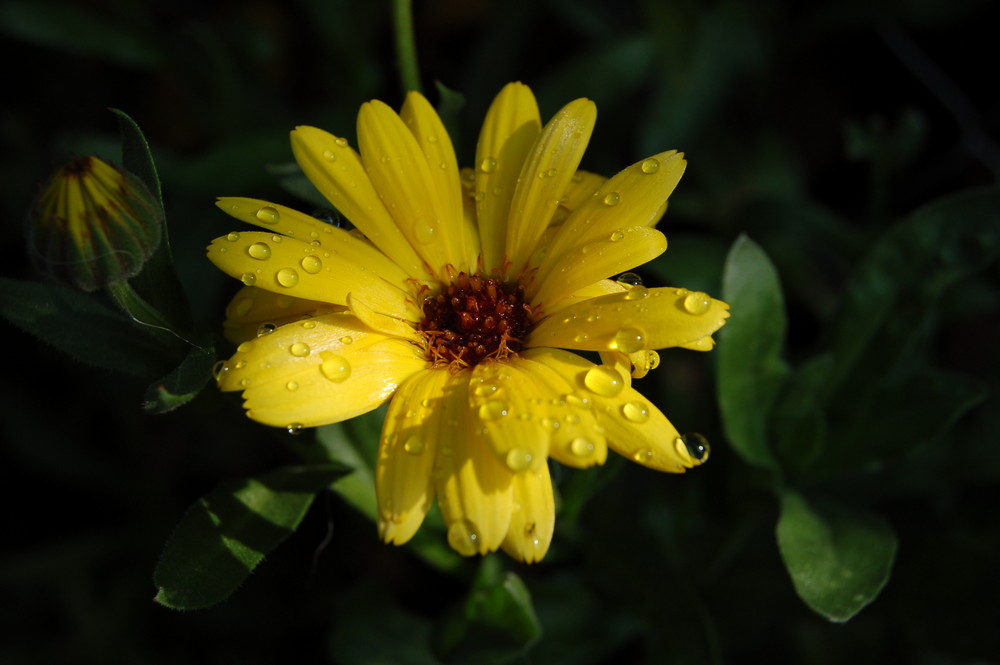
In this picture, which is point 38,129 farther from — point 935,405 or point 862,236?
point 935,405

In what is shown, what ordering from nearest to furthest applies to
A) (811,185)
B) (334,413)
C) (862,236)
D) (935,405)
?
(334,413) < (935,405) < (862,236) < (811,185)

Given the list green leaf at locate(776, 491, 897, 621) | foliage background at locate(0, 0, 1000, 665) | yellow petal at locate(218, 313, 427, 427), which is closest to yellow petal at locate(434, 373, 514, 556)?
yellow petal at locate(218, 313, 427, 427)

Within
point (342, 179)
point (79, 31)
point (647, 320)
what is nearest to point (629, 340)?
point (647, 320)

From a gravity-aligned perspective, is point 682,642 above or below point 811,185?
below

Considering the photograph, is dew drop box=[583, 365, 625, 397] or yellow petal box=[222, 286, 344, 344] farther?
yellow petal box=[222, 286, 344, 344]

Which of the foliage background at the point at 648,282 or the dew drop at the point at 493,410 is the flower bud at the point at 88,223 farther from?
the foliage background at the point at 648,282

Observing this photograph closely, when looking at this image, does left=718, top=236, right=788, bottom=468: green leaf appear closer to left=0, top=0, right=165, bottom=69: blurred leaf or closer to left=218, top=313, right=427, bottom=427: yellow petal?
left=218, top=313, right=427, bottom=427: yellow petal

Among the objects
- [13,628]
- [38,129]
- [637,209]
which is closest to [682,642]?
[637,209]

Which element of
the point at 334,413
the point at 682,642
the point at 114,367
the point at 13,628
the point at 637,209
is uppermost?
the point at 637,209
